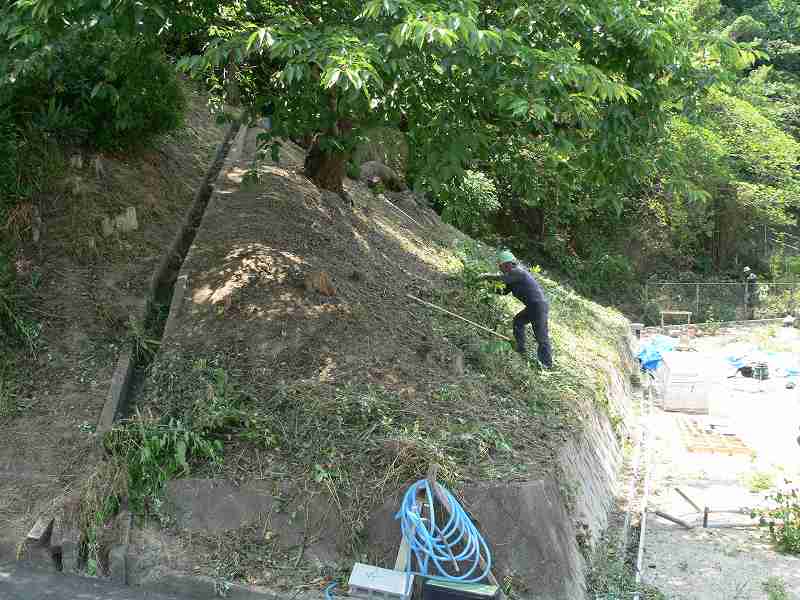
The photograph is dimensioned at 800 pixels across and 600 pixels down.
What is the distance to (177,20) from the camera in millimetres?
7000

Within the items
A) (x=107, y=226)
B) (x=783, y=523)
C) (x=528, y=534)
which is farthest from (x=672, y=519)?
(x=107, y=226)

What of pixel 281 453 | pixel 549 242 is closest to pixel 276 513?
pixel 281 453

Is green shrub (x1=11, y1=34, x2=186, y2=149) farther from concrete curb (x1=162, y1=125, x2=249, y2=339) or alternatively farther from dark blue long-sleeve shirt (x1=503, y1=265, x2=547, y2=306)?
dark blue long-sleeve shirt (x1=503, y1=265, x2=547, y2=306)

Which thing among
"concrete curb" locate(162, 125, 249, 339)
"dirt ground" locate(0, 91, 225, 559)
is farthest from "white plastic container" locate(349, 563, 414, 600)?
"concrete curb" locate(162, 125, 249, 339)

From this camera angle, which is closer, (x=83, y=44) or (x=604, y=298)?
(x=83, y=44)

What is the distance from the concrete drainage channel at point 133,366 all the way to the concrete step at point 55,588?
106mm

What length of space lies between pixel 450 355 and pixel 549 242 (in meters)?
20.7

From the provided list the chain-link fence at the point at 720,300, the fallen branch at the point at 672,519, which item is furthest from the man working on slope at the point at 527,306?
the chain-link fence at the point at 720,300

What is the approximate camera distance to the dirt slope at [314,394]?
581cm

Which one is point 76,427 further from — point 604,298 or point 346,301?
point 604,298

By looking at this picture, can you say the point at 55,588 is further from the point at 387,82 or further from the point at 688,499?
the point at 688,499

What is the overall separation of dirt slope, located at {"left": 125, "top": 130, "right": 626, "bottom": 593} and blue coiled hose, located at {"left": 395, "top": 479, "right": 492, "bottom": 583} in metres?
0.27

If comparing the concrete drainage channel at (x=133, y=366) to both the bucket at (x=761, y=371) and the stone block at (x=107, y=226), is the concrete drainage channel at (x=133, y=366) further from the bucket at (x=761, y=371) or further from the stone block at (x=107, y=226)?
the bucket at (x=761, y=371)

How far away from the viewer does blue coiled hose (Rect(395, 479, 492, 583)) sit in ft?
18.0
